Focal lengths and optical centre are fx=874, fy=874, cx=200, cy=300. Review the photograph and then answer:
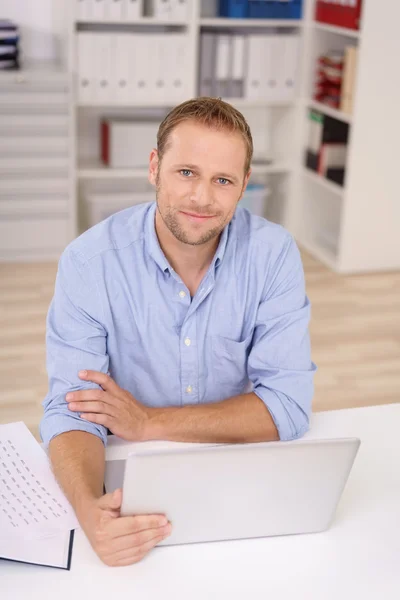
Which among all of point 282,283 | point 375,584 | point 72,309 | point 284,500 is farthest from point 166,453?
point 282,283

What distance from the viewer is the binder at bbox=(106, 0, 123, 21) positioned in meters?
4.14

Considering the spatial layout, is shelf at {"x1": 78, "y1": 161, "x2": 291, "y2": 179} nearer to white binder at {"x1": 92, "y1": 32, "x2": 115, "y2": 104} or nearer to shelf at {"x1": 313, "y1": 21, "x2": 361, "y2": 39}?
white binder at {"x1": 92, "y1": 32, "x2": 115, "y2": 104}

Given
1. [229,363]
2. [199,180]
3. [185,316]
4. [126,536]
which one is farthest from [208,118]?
[126,536]

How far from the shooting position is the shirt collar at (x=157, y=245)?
167 centimetres

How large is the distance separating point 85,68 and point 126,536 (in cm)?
334

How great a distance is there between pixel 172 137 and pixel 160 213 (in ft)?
0.48

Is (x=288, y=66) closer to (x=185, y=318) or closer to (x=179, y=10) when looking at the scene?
(x=179, y=10)

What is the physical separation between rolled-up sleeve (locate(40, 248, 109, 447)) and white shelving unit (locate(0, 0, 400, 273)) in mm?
2625

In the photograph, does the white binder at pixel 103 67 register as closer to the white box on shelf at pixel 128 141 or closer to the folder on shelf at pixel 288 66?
the white box on shelf at pixel 128 141

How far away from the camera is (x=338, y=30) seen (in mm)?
4207

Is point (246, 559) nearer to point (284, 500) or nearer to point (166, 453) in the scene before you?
point (284, 500)

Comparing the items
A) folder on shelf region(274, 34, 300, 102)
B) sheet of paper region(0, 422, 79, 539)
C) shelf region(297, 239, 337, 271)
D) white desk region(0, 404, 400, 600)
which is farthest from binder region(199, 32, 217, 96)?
white desk region(0, 404, 400, 600)

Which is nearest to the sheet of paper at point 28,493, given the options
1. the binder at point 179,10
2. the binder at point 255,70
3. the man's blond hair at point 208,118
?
the man's blond hair at point 208,118

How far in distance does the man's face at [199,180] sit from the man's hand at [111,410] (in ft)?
1.04
